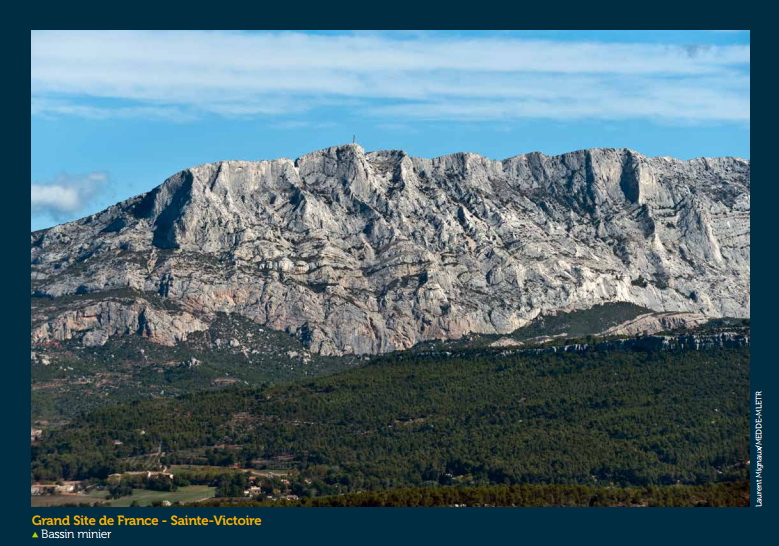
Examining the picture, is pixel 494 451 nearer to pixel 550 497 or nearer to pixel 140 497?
pixel 550 497

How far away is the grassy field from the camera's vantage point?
15938 centimetres

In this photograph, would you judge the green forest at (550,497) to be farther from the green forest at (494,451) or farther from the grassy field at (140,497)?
the green forest at (494,451)

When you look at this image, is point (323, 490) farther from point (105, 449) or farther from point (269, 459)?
point (105, 449)

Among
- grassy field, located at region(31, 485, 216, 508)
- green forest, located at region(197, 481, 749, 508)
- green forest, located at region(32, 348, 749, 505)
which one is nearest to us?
green forest, located at region(197, 481, 749, 508)

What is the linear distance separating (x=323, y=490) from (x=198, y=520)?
7474cm

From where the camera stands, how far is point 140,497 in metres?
164

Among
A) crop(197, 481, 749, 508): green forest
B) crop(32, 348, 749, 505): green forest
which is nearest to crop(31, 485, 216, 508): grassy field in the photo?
crop(32, 348, 749, 505): green forest

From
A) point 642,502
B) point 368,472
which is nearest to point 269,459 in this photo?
point 368,472

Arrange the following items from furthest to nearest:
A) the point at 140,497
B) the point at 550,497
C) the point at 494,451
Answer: the point at 494,451 < the point at 140,497 < the point at 550,497

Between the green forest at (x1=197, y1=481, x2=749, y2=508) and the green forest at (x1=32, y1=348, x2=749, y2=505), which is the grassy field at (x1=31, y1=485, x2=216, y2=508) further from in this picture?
the green forest at (x1=197, y1=481, x2=749, y2=508)

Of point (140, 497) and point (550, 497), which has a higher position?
point (550, 497)

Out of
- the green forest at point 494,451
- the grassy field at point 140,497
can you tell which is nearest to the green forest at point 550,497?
the grassy field at point 140,497

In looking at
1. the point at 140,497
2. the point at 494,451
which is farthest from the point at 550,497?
the point at 140,497

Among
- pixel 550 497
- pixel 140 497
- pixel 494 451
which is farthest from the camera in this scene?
pixel 494 451
